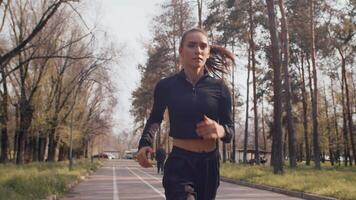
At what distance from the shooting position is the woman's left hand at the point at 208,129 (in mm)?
3475

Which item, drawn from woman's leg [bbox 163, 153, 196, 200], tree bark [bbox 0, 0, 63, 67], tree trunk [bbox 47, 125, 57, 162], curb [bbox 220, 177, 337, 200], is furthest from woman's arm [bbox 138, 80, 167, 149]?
tree trunk [bbox 47, 125, 57, 162]

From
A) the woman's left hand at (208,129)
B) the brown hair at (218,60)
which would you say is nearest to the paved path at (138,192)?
the brown hair at (218,60)

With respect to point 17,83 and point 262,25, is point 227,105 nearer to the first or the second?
point 17,83

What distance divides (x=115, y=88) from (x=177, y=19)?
748 cm

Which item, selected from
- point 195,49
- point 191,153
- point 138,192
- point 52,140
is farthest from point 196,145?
point 52,140

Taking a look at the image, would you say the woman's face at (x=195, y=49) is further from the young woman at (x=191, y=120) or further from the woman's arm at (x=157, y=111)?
the woman's arm at (x=157, y=111)

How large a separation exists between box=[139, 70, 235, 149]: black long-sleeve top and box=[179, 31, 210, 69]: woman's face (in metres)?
0.11

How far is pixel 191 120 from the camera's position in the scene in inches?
151

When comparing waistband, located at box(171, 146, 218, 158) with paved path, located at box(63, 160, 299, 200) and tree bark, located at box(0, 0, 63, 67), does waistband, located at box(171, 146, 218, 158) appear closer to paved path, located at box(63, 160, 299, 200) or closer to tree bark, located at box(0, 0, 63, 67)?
paved path, located at box(63, 160, 299, 200)

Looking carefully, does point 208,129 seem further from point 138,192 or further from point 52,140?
point 52,140

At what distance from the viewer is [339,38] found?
4000cm

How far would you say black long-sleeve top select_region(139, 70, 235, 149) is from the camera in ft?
12.6

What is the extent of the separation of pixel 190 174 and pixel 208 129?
47cm

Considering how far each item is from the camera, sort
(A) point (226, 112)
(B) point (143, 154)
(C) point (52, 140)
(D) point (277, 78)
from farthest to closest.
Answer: (C) point (52, 140), (D) point (277, 78), (A) point (226, 112), (B) point (143, 154)
